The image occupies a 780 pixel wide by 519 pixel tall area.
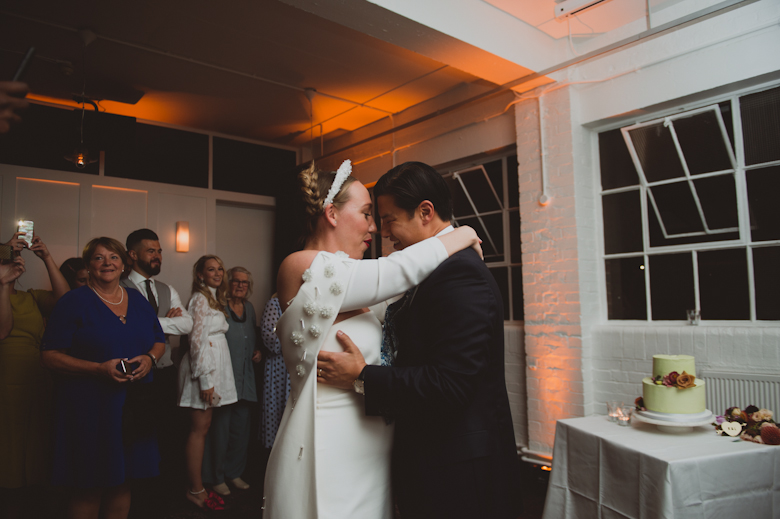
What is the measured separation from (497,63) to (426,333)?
2.90 m

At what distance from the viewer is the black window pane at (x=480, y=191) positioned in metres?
4.79

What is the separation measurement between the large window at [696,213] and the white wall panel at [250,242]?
4424 millimetres

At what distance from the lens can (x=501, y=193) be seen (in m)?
4.70

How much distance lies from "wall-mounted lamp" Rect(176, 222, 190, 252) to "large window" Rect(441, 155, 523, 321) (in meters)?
3.17

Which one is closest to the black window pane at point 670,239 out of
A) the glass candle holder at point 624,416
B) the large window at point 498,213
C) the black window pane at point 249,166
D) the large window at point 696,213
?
the large window at point 696,213

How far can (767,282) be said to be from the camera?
10.1 feet

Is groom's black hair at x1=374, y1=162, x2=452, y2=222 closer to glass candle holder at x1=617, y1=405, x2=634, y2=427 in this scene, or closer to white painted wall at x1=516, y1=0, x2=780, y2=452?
glass candle holder at x1=617, y1=405, x2=634, y2=427

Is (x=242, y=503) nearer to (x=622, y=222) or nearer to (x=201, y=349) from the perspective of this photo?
(x=201, y=349)

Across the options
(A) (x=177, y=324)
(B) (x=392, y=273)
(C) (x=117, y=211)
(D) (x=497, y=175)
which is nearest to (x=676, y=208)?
(D) (x=497, y=175)

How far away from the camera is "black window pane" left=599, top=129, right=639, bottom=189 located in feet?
12.4

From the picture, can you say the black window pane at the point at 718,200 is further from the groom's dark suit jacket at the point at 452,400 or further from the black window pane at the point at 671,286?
the groom's dark suit jacket at the point at 452,400

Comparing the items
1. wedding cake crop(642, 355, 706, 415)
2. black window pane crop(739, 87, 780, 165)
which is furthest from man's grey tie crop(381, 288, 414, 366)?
black window pane crop(739, 87, 780, 165)

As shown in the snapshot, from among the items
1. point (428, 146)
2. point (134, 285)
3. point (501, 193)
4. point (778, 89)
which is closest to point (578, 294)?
point (501, 193)

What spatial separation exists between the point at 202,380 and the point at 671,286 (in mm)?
3446
